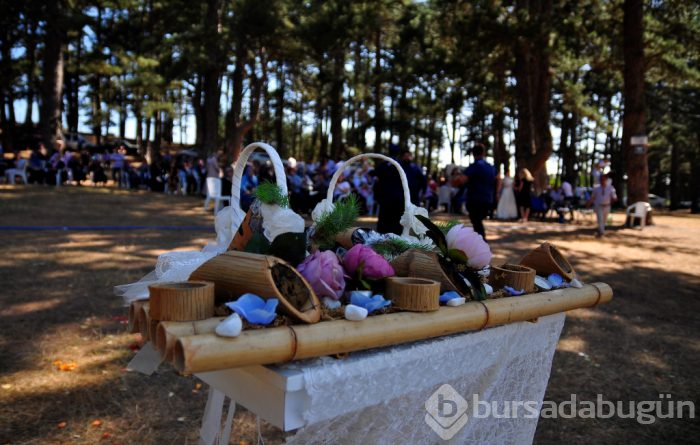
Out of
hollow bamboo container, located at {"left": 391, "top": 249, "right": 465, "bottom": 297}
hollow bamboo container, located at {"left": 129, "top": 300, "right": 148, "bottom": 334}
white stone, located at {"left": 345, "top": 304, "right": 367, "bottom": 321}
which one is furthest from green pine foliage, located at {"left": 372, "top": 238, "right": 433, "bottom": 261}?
hollow bamboo container, located at {"left": 129, "top": 300, "right": 148, "bottom": 334}

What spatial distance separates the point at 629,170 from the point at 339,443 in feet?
41.9

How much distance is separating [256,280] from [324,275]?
0.66 feet

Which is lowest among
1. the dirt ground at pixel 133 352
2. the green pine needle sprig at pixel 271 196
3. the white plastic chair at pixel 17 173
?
the dirt ground at pixel 133 352

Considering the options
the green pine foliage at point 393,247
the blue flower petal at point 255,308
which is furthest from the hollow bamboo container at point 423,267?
the blue flower petal at point 255,308

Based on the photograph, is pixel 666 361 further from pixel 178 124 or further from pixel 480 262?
pixel 178 124

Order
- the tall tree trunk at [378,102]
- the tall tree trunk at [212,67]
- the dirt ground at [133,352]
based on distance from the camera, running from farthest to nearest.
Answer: the tall tree trunk at [378,102], the tall tree trunk at [212,67], the dirt ground at [133,352]

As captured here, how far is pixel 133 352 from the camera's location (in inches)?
132

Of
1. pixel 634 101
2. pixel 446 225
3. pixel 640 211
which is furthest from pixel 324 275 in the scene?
pixel 640 211

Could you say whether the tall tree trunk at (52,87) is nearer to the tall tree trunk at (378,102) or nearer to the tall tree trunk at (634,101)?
the tall tree trunk at (378,102)

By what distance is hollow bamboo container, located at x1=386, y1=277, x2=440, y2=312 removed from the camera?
124 cm

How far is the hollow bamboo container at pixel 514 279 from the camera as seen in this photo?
63.4 inches

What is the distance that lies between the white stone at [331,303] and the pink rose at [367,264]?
0.47 ft

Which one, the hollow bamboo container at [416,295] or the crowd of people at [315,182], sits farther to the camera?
the crowd of people at [315,182]

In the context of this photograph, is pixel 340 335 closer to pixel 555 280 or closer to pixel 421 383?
pixel 421 383
